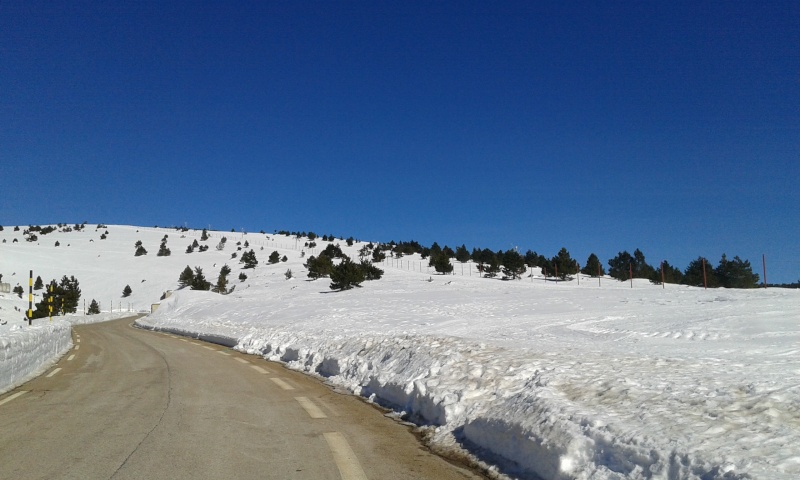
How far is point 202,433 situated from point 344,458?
7.26 feet

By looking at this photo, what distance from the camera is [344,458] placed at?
6000 millimetres

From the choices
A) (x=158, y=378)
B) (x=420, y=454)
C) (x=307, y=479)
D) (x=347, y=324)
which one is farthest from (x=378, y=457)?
(x=347, y=324)

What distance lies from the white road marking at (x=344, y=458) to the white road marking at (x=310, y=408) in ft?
4.07

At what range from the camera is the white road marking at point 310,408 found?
8.37 m

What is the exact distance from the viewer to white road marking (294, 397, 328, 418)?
329 inches

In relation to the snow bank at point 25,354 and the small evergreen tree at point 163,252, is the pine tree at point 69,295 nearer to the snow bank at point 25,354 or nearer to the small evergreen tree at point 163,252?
the small evergreen tree at point 163,252

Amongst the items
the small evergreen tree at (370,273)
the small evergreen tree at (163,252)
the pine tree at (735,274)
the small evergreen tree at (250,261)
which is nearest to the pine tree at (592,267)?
the pine tree at (735,274)

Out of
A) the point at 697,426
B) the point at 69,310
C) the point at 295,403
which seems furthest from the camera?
the point at 69,310

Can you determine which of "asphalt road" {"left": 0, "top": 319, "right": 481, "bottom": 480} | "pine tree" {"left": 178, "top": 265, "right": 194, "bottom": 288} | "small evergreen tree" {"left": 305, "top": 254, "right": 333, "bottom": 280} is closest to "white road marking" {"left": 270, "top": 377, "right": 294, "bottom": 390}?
"asphalt road" {"left": 0, "top": 319, "right": 481, "bottom": 480}

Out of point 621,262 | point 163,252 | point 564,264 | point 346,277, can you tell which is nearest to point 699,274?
point 564,264

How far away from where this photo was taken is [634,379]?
6.86m

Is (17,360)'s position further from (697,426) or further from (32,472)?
(697,426)

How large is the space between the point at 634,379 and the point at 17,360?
13230mm

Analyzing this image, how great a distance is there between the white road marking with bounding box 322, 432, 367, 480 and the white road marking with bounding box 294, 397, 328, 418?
124 centimetres
